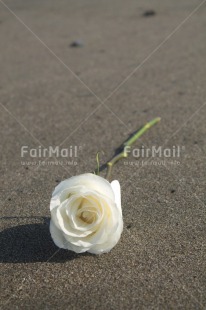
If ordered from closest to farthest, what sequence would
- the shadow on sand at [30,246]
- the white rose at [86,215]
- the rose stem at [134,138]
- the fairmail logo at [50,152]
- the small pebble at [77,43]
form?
the white rose at [86,215]
the shadow on sand at [30,246]
the rose stem at [134,138]
the fairmail logo at [50,152]
the small pebble at [77,43]

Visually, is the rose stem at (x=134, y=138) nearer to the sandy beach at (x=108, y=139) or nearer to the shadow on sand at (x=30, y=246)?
the sandy beach at (x=108, y=139)

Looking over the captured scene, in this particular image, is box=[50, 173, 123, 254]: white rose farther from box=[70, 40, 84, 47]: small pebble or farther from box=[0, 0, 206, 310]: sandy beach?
box=[70, 40, 84, 47]: small pebble

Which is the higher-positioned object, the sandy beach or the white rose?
the white rose

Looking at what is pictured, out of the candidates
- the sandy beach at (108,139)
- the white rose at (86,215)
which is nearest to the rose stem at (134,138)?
the sandy beach at (108,139)

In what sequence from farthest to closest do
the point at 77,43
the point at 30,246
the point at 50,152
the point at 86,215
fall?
1. the point at 77,43
2. the point at 50,152
3. the point at 30,246
4. the point at 86,215

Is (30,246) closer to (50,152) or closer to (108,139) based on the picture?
(50,152)

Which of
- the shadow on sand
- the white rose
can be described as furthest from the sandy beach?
the white rose

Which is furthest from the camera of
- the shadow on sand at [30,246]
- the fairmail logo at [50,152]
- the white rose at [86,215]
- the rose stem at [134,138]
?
the fairmail logo at [50,152]

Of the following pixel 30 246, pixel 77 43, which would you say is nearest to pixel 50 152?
pixel 30 246
